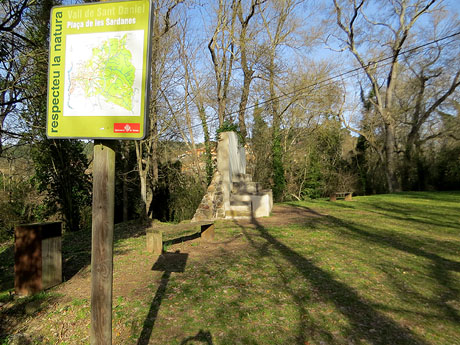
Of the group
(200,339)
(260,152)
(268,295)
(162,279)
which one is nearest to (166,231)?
(162,279)

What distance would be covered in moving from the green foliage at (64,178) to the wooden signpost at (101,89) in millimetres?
11286

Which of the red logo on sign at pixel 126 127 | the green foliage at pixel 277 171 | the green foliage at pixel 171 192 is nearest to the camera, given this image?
the red logo on sign at pixel 126 127

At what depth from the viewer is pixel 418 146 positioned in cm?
2631

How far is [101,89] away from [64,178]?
40.1 ft

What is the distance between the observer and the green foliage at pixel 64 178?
12.4m

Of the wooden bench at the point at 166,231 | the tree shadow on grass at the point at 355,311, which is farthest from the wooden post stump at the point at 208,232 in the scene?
the tree shadow on grass at the point at 355,311

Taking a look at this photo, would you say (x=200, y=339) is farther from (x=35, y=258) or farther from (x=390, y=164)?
(x=390, y=164)

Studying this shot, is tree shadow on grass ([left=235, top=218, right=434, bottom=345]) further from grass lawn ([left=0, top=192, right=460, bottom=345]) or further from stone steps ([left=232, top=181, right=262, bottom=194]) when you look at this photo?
stone steps ([left=232, top=181, right=262, bottom=194])

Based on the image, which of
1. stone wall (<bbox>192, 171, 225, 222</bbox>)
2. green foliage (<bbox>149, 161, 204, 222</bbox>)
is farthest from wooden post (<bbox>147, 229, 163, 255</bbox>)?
green foliage (<bbox>149, 161, 204, 222</bbox>)

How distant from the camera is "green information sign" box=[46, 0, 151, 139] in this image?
2.06 m

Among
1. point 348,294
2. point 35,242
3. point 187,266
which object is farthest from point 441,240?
point 35,242

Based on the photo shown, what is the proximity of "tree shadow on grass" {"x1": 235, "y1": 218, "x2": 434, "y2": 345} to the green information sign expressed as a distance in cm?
279

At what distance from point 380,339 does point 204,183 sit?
14017 millimetres

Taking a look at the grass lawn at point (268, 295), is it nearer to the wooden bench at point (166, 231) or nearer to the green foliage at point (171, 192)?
the wooden bench at point (166, 231)
